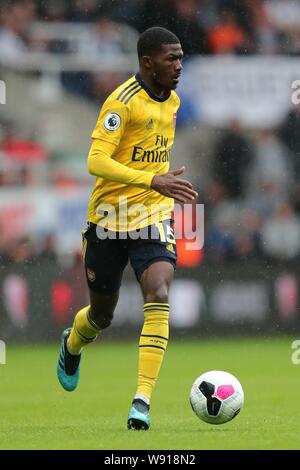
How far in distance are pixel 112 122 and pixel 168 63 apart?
47cm

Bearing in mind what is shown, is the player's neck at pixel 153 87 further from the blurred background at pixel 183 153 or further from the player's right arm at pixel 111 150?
the blurred background at pixel 183 153

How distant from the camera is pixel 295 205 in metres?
14.5

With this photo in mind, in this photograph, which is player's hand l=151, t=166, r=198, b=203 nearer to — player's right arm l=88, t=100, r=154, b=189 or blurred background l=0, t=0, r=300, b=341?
player's right arm l=88, t=100, r=154, b=189

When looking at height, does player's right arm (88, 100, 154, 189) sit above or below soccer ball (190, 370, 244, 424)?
above

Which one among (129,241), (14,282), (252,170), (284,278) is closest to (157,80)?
(129,241)

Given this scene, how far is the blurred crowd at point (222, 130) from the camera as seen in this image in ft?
45.2

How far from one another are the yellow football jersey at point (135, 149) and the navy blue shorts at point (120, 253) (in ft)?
0.24

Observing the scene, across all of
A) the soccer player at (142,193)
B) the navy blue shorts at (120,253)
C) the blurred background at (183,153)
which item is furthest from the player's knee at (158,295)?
the blurred background at (183,153)

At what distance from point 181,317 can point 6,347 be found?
6.53 ft

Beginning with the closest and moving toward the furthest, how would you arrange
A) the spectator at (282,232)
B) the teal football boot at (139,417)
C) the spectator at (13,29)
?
the teal football boot at (139,417) → the spectator at (13,29) → the spectator at (282,232)

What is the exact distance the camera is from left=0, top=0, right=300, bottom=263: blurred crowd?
1377cm

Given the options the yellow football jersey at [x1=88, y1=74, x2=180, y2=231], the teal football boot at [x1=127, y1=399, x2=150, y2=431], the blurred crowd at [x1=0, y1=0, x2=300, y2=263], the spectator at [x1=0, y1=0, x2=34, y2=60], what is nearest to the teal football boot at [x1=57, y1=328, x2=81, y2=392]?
the yellow football jersey at [x1=88, y1=74, x2=180, y2=231]

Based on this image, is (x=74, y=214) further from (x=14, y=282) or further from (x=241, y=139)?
(x=241, y=139)

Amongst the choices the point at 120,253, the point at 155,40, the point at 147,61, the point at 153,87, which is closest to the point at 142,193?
the point at 120,253
